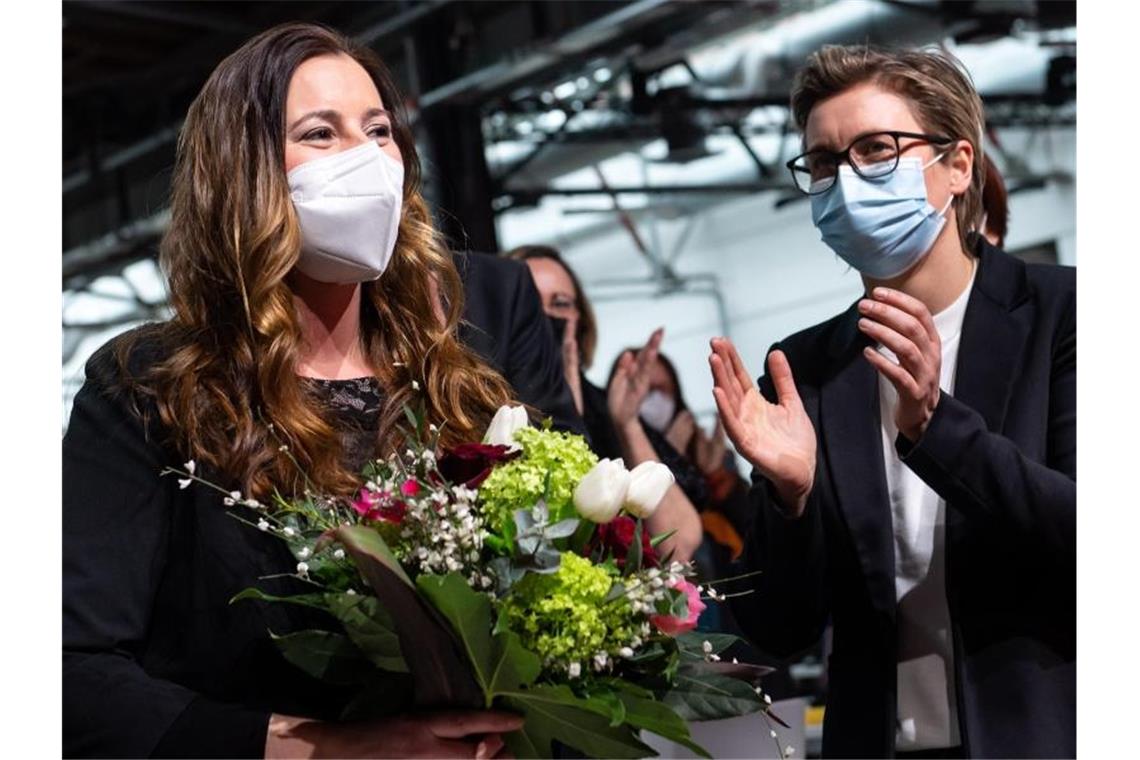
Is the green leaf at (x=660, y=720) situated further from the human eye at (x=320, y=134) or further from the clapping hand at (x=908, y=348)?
the human eye at (x=320, y=134)

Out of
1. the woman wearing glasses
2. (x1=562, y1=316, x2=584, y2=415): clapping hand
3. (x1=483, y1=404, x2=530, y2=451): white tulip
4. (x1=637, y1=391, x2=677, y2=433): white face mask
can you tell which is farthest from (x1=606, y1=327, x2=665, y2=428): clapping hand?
(x1=483, y1=404, x2=530, y2=451): white tulip

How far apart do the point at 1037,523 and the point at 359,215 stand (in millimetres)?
880

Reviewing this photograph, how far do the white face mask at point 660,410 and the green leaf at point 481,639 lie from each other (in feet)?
11.1

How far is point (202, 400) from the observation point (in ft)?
5.63

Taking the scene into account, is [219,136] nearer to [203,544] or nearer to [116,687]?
[203,544]

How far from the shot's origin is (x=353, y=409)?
1780 millimetres

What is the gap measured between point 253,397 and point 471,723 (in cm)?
48

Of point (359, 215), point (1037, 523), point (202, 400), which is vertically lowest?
point (1037, 523)

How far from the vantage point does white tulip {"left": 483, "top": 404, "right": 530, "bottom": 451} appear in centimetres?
161

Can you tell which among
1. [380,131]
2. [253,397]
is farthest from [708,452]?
[253,397]

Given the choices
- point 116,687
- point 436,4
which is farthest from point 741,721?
point 436,4

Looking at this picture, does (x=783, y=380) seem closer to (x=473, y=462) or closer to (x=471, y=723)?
(x=473, y=462)

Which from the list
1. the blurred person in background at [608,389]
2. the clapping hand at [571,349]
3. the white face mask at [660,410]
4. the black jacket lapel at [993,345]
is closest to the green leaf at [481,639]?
the black jacket lapel at [993,345]

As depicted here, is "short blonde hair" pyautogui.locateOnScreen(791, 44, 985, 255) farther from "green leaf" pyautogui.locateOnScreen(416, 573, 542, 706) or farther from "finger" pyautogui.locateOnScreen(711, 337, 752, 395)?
"green leaf" pyautogui.locateOnScreen(416, 573, 542, 706)
